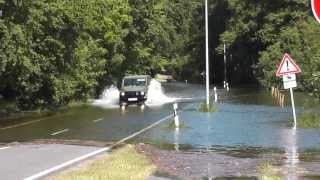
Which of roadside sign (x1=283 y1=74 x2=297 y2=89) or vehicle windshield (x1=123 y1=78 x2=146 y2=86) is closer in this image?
roadside sign (x1=283 y1=74 x2=297 y2=89)

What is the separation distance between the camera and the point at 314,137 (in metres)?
23.1

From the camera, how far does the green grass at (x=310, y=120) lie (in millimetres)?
27469

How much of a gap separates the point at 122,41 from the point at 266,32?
93.7 feet

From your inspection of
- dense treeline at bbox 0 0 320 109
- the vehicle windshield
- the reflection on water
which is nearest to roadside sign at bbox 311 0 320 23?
the reflection on water

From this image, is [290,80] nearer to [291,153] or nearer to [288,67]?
[288,67]

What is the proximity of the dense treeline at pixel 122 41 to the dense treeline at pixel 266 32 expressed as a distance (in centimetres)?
13

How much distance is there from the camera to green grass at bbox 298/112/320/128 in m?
27.5

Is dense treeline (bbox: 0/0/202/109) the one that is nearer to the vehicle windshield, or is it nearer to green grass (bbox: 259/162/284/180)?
the vehicle windshield

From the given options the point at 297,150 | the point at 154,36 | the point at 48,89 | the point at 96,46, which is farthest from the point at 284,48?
the point at 297,150

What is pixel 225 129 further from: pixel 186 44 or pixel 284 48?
pixel 186 44

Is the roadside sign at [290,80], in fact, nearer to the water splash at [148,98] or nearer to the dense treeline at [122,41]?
the dense treeline at [122,41]

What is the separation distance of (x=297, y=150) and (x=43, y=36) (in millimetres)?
23897

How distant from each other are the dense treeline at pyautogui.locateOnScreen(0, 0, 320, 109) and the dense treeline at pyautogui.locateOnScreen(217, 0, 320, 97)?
5.1 inches

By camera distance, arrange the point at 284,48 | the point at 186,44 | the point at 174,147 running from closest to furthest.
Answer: the point at 174,147 → the point at 284,48 → the point at 186,44
